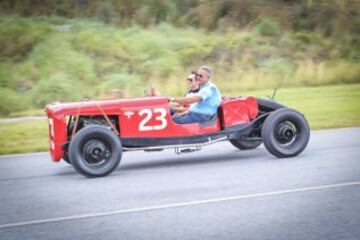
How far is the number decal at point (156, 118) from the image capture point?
896cm

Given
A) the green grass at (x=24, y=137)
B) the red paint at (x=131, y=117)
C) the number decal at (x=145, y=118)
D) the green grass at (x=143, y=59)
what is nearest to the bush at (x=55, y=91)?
the green grass at (x=143, y=59)

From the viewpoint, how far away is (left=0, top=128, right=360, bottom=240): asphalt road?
6.00 metres

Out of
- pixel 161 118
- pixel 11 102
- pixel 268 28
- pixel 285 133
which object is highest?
pixel 268 28

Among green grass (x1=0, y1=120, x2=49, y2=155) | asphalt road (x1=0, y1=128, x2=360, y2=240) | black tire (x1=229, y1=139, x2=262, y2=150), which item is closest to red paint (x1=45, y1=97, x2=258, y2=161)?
asphalt road (x1=0, y1=128, x2=360, y2=240)

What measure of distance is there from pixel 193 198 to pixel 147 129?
2.00 meters

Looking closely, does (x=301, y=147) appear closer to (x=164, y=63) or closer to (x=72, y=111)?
(x=72, y=111)

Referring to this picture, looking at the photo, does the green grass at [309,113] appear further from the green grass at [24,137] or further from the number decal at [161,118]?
the number decal at [161,118]

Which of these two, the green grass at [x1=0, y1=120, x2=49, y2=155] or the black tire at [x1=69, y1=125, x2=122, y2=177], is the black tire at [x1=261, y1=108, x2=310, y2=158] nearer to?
the black tire at [x1=69, y1=125, x2=122, y2=177]

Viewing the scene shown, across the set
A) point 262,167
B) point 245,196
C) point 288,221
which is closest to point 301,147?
point 262,167

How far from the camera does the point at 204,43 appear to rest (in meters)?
21.8

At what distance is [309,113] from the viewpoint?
1530 cm

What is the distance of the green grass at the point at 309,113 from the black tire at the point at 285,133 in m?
3.91

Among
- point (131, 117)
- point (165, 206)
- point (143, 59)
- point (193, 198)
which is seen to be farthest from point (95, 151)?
point (143, 59)

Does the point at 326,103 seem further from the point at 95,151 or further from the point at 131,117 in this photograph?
the point at 95,151
